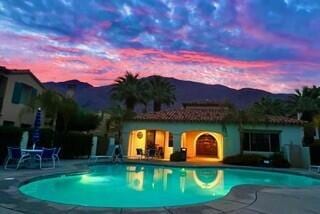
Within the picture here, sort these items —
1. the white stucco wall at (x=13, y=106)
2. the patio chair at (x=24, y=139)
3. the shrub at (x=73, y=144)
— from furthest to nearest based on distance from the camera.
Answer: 1. the white stucco wall at (x=13, y=106)
2. the shrub at (x=73, y=144)
3. the patio chair at (x=24, y=139)

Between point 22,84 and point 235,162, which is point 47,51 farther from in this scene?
point 235,162

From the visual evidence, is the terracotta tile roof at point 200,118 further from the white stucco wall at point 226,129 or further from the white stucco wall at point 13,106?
the white stucco wall at point 13,106

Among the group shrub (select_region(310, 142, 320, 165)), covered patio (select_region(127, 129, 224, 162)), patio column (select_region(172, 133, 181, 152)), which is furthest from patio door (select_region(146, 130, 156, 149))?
shrub (select_region(310, 142, 320, 165))

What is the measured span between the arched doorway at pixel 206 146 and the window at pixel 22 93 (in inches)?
708

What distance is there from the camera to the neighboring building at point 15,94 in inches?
873

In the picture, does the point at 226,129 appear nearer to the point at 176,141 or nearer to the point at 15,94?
the point at 176,141

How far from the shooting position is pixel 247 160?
21578 millimetres

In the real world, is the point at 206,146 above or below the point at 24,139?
above

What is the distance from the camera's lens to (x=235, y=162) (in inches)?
862

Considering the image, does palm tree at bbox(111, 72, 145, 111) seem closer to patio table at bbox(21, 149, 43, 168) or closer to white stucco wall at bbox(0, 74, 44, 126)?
white stucco wall at bbox(0, 74, 44, 126)

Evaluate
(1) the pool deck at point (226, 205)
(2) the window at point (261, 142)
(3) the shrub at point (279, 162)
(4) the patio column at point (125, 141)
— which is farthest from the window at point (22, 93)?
(3) the shrub at point (279, 162)

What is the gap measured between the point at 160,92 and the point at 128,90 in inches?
232

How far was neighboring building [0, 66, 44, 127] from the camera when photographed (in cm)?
2217

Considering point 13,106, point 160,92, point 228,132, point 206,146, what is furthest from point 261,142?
point 13,106
